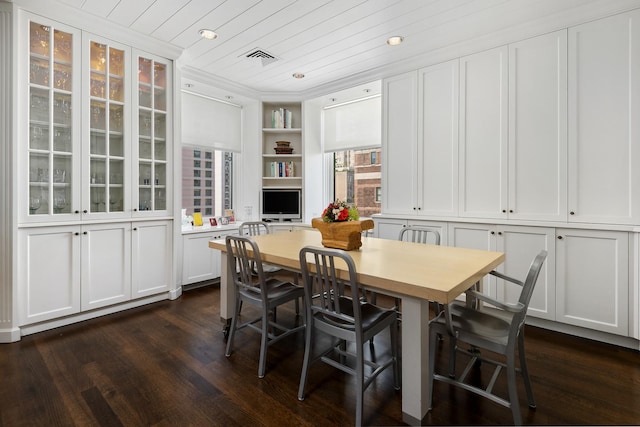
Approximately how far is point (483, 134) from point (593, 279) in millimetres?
1566

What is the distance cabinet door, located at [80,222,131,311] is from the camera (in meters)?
2.95

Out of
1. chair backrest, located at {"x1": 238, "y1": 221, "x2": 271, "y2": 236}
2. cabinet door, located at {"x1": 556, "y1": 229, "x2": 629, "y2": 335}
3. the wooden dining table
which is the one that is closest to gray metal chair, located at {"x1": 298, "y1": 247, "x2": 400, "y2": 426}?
the wooden dining table

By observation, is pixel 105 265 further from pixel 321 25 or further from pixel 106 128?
pixel 321 25

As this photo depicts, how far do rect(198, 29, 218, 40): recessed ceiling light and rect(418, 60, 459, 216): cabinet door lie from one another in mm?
2206

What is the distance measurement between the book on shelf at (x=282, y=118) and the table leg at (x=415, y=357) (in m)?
3.88

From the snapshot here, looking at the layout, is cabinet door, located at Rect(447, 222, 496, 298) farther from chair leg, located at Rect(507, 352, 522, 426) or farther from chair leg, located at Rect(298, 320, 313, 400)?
chair leg, located at Rect(298, 320, 313, 400)

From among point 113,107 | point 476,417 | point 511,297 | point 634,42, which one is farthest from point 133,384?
point 634,42

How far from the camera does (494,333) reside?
1.65m

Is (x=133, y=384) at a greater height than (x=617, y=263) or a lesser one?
lesser

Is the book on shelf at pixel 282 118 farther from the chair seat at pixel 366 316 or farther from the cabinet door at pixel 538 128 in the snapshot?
the chair seat at pixel 366 316

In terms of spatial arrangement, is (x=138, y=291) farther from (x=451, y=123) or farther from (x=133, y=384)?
(x=451, y=123)

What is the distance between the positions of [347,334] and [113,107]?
125 inches

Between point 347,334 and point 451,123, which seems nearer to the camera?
point 347,334

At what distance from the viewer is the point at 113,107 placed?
3164 mm
